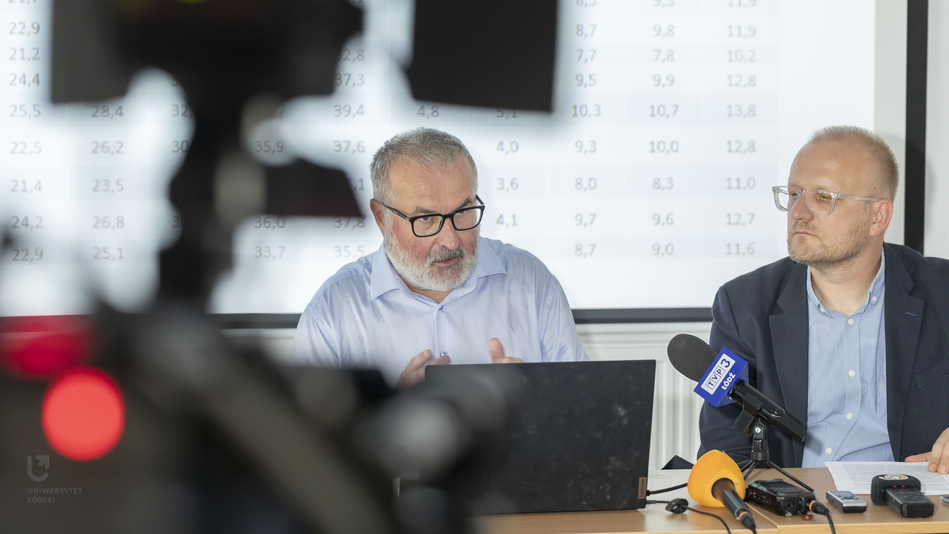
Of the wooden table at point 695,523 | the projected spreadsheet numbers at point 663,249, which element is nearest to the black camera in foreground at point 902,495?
the wooden table at point 695,523

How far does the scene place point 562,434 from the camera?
1.03 meters

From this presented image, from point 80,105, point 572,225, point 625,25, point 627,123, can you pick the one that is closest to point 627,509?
point 572,225

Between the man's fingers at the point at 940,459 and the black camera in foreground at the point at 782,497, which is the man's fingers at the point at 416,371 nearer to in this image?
the black camera in foreground at the point at 782,497

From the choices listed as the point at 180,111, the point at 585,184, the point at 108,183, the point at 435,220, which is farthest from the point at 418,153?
the point at 108,183

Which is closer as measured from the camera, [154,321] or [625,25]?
[154,321]

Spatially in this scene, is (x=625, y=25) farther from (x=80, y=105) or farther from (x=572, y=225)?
(x=80, y=105)

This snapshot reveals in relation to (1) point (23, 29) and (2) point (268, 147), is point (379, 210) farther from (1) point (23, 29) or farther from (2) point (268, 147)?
(1) point (23, 29)

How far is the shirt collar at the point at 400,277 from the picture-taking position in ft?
5.98

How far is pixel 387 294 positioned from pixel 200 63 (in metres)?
1.11

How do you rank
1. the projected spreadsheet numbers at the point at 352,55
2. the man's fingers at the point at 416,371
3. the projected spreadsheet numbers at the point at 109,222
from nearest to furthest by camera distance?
the projected spreadsheet numbers at the point at 109,222 < the man's fingers at the point at 416,371 < the projected spreadsheet numbers at the point at 352,55

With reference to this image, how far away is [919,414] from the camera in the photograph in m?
1.66

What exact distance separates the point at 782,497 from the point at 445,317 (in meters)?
0.97

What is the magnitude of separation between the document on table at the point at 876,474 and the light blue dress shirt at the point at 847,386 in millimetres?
352
